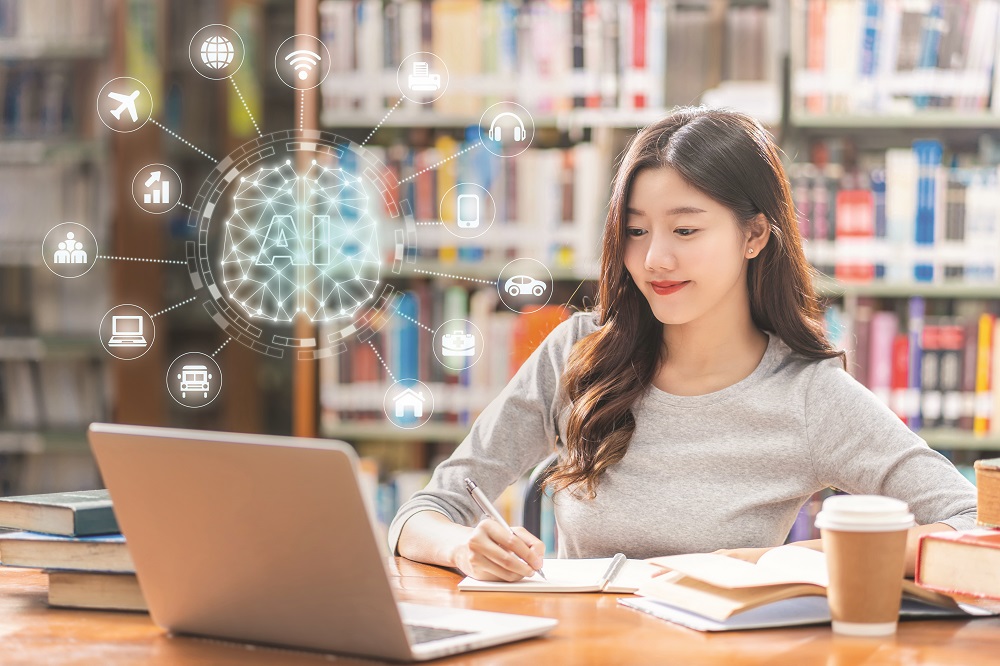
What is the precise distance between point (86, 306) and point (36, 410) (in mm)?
316

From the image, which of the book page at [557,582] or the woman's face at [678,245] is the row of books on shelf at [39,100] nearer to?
the woman's face at [678,245]

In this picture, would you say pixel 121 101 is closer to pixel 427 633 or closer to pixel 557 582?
pixel 557 582

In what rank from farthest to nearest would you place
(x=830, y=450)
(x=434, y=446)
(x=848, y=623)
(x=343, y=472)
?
(x=434, y=446) < (x=830, y=450) < (x=848, y=623) < (x=343, y=472)

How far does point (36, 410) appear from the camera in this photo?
2.95m

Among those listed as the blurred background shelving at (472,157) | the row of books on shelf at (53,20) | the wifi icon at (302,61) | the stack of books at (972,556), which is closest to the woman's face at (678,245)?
the stack of books at (972,556)

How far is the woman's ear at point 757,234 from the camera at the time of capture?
4.89ft

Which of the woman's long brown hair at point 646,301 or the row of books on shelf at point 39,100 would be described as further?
the row of books on shelf at point 39,100

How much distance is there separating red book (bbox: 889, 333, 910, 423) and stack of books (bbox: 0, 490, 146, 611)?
6.63 feet

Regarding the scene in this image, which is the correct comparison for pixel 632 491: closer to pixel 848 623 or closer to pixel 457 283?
pixel 848 623

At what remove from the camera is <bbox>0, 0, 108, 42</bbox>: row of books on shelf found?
282 centimetres

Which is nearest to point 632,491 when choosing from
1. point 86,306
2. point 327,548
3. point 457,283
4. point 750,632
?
point 750,632

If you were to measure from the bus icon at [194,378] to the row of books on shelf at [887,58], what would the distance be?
4.98 ft

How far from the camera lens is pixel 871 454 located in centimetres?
142

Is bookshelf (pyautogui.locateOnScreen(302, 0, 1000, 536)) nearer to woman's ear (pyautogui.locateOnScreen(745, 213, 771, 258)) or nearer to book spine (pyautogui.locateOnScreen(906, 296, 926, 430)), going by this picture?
book spine (pyautogui.locateOnScreen(906, 296, 926, 430))
